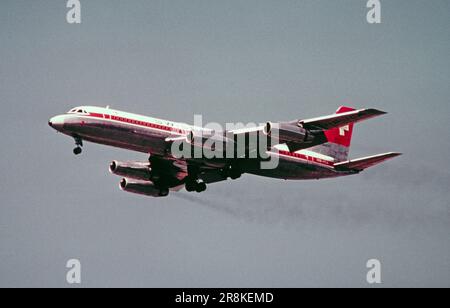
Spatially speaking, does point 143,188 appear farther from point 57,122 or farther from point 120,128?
point 57,122

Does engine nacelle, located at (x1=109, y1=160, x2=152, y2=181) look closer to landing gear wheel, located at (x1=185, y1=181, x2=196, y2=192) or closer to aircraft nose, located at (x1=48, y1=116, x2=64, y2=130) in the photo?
landing gear wheel, located at (x1=185, y1=181, x2=196, y2=192)

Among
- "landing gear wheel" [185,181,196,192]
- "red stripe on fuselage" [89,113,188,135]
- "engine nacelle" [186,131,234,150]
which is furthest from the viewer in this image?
"landing gear wheel" [185,181,196,192]

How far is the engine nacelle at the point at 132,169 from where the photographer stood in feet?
230

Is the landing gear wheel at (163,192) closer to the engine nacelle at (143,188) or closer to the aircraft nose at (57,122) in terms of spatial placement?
the engine nacelle at (143,188)

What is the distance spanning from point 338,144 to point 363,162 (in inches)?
296

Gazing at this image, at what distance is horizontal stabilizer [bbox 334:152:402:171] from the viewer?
63.0m

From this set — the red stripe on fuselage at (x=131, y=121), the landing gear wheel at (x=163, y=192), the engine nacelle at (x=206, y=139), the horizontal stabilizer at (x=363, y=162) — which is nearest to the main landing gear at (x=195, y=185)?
the landing gear wheel at (x=163, y=192)

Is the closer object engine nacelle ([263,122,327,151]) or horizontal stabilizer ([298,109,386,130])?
horizontal stabilizer ([298,109,386,130])

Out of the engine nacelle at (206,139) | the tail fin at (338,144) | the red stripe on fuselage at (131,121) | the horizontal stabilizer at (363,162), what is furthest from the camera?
the tail fin at (338,144)

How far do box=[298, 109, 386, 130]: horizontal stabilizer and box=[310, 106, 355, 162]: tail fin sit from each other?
9.00m

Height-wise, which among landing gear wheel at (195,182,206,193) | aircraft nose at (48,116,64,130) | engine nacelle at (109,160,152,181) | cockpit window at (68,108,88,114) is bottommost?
landing gear wheel at (195,182,206,193)

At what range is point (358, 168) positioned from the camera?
67500mm

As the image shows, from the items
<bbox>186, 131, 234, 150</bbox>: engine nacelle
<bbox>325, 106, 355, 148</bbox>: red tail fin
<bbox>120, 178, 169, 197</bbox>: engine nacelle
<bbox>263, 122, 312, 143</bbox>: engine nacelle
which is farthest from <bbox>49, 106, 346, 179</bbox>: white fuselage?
<bbox>325, 106, 355, 148</bbox>: red tail fin
